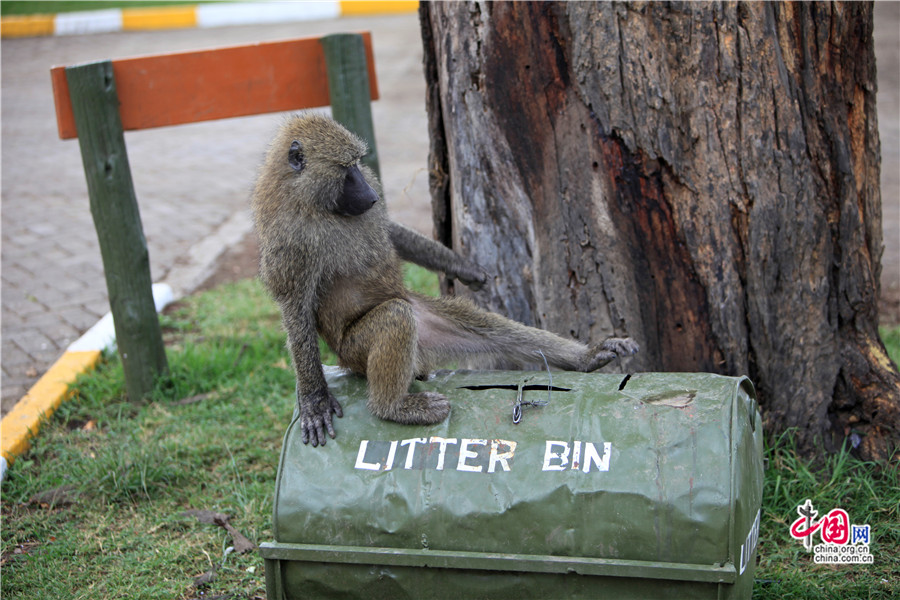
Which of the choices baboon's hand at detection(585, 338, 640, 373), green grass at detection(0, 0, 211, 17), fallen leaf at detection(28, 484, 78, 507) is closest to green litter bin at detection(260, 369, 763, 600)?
baboon's hand at detection(585, 338, 640, 373)

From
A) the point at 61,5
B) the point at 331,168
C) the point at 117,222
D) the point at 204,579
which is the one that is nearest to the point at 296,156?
the point at 331,168

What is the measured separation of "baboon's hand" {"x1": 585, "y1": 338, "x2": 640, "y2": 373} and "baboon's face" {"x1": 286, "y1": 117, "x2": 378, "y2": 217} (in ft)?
3.33

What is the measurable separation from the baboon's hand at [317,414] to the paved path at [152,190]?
152 centimetres

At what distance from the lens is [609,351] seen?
10.5 ft

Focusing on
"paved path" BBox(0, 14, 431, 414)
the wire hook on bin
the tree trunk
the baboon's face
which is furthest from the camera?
"paved path" BBox(0, 14, 431, 414)

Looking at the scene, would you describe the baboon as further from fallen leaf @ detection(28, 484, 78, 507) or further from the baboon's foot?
fallen leaf @ detection(28, 484, 78, 507)

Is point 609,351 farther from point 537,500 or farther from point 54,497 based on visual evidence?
point 54,497

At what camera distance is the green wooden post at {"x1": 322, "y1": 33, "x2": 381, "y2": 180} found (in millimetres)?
4418

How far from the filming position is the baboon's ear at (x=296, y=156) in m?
3.04

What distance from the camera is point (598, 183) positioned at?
329 cm

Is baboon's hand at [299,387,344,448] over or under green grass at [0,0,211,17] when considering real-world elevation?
under

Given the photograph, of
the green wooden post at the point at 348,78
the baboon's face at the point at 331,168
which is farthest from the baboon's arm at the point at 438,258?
the green wooden post at the point at 348,78

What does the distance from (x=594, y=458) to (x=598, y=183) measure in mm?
1225

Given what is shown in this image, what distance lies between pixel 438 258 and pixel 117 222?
5.98ft
